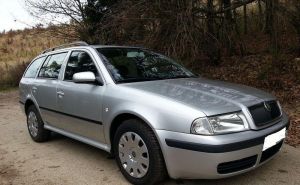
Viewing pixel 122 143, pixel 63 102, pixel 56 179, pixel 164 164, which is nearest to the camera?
pixel 164 164

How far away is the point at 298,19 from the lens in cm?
1006

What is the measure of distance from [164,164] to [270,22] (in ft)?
20.2

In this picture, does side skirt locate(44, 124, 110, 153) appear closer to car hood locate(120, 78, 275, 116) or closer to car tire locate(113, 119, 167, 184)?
car tire locate(113, 119, 167, 184)

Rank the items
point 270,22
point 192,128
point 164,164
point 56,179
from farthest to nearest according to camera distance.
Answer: point 270,22
point 56,179
point 164,164
point 192,128

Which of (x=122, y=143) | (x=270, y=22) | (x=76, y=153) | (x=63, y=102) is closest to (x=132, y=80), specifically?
(x=122, y=143)

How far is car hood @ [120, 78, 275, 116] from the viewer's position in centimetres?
420

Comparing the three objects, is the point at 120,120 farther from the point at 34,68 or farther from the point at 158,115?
the point at 34,68

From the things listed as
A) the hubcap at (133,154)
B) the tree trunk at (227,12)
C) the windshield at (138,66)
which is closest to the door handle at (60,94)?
the windshield at (138,66)

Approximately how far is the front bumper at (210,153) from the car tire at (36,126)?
329cm

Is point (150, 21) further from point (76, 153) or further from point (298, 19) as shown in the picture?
point (76, 153)

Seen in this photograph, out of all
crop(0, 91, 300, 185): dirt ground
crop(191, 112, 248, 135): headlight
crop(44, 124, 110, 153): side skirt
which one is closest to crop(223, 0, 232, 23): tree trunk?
crop(0, 91, 300, 185): dirt ground

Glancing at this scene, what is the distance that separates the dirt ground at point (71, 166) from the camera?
15.6 ft

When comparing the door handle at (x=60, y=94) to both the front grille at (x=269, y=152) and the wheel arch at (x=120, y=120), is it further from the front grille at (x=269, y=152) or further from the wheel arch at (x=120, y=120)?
the front grille at (x=269, y=152)

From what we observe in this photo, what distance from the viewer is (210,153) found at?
3951 millimetres
